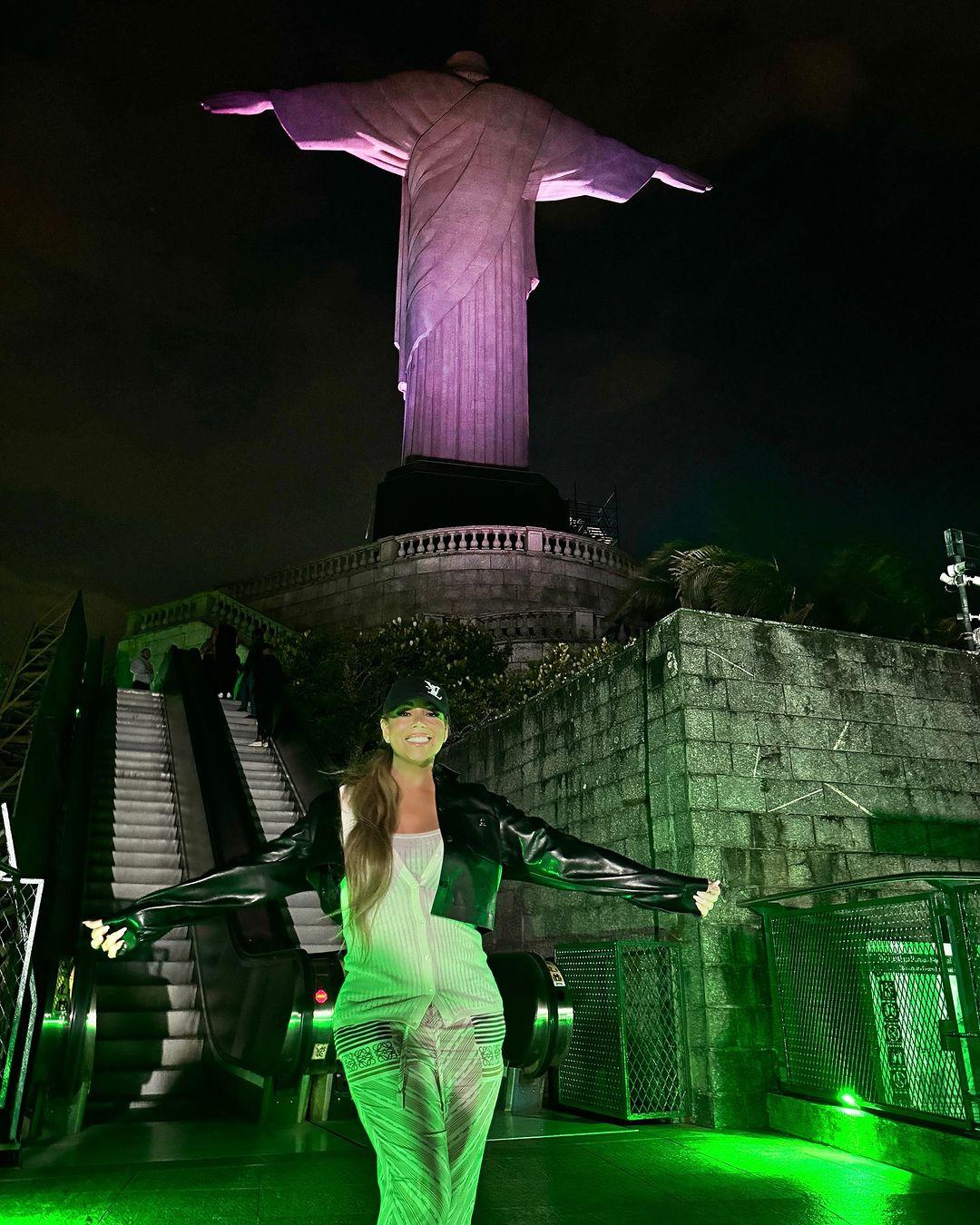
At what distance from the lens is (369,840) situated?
2.56 meters

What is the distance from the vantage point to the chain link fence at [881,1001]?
4863 mm

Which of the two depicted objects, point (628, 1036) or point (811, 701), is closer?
point (628, 1036)

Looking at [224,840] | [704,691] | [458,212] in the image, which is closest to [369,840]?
[704,691]

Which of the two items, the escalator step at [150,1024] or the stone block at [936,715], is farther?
the stone block at [936,715]

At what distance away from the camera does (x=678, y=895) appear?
3014mm

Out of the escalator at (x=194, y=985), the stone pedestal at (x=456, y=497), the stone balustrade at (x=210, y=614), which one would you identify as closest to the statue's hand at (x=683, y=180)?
the stone pedestal at (x=456, y=497)

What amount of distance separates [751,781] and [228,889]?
4848 millimetres

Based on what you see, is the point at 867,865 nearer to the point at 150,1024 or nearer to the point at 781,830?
the point at 781,830

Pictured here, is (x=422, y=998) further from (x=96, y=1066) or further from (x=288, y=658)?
(x=288, y=658)

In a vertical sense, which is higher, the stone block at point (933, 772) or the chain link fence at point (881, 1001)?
the stone block at point (933, 772)

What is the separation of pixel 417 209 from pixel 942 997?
29045 mm

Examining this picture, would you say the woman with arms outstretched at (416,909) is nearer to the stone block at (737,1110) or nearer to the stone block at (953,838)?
the stone block at (737,1110)

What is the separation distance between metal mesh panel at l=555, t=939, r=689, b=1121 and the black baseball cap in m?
4.07

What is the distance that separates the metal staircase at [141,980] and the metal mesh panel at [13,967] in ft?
2.95
